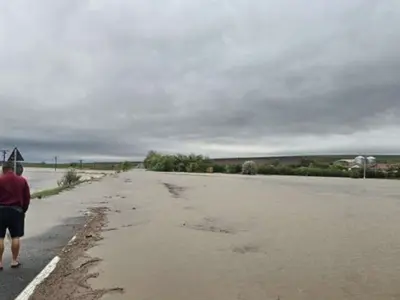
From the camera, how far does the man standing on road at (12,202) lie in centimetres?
941

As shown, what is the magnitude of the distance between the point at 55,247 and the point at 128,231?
4.22 meters

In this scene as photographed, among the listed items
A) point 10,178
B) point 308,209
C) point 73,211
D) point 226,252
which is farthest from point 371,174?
point 10,178

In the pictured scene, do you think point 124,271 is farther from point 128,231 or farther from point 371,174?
point 371,174

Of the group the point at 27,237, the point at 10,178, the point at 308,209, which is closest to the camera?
the point at 10,178

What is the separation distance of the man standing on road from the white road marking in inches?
31.6

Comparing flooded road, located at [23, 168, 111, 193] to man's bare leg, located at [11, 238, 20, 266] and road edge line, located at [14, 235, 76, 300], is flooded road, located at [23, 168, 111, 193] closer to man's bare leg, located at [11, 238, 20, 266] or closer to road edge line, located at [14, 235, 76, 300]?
road edge line, located at [14, 235, 76, 300]

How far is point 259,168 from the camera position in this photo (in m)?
112

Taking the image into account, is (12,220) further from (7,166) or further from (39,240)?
(39,240)

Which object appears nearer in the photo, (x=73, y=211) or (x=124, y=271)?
(x=124, y=271)

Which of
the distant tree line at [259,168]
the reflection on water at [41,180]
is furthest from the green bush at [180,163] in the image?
the reflection on water at [41,180]

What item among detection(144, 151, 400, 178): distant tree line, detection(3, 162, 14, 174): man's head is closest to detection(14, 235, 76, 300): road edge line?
detection(3, 162, 14, 174): man's head

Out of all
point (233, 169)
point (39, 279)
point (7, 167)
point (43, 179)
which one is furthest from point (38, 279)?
point (233, 169)

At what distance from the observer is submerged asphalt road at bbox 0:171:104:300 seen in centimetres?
857

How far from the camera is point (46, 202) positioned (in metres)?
29.0
